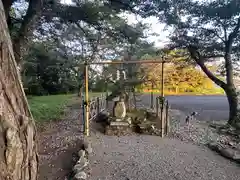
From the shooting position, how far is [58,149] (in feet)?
12.1

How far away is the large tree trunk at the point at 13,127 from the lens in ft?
3.70

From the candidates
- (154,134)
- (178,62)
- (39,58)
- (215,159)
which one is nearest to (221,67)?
(178,62)

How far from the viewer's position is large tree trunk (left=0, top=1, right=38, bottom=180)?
3.70 ft

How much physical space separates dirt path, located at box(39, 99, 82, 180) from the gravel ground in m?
0.31

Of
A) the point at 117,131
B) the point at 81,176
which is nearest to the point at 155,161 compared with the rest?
the point at 81,176

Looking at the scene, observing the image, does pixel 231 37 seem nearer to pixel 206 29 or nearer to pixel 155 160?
pixel 206 29

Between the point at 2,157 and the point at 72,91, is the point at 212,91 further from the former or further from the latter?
the point at 2,157

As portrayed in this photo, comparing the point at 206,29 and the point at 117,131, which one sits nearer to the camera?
→ the point at 117,131

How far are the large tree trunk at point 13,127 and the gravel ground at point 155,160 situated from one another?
4.93 ft

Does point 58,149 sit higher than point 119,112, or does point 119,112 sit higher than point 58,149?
point 119,112

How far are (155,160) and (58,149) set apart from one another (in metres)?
1.50

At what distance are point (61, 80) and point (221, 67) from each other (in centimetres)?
850

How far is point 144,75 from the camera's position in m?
7.98

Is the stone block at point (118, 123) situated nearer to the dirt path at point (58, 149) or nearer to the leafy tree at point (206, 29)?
the dirt path at point (58, 149)
